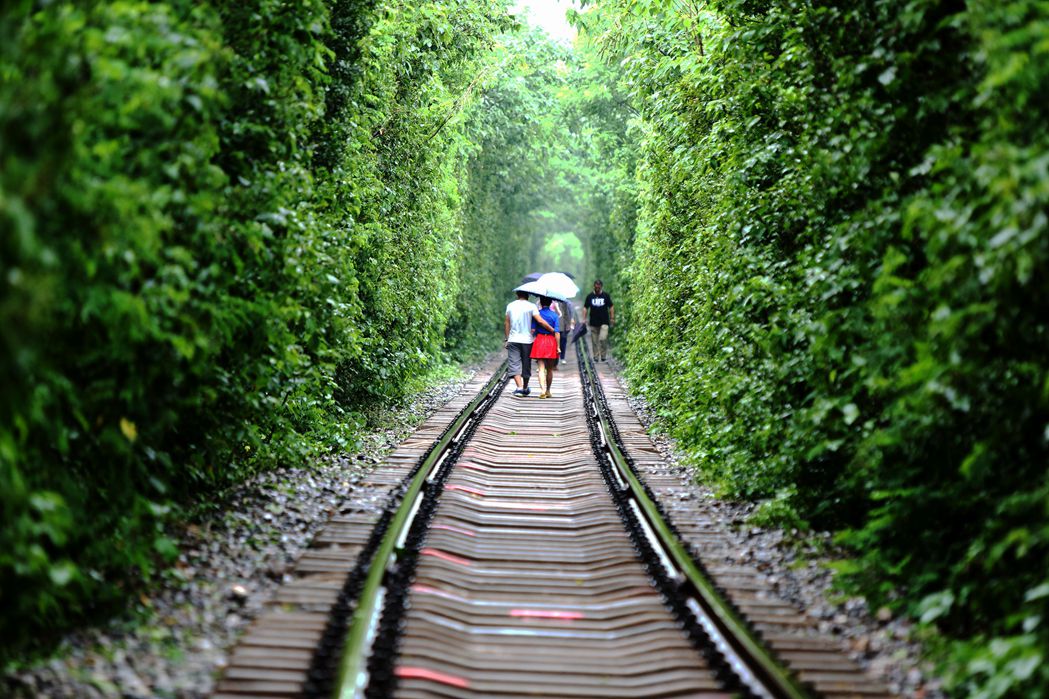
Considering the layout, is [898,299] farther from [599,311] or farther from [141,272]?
[599,311]

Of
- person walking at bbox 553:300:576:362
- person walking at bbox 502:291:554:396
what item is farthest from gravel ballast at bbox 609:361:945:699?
person walking at bbox 553:300:576:362

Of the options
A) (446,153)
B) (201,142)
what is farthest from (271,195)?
(446,153)

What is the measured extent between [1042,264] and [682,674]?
8.05ft

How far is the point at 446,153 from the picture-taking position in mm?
22234

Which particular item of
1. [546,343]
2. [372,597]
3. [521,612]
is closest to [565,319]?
[546,343]

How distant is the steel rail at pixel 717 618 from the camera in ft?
14.6

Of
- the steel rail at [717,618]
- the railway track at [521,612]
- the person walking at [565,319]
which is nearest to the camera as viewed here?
the steel rail at [717,618]

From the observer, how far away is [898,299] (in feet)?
18.4

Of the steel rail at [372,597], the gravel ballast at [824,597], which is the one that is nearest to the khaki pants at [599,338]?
the steel rail at [372,597]

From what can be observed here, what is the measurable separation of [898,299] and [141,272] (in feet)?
13.4

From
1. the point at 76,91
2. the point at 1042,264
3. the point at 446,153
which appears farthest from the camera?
the point at 446,153

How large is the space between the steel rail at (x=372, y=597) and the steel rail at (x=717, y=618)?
1732 mm

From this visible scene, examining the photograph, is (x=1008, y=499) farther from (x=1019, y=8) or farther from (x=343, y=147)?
Answer: (x=343, y=147)

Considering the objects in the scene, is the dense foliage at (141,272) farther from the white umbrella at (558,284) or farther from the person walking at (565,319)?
the person walking at (565,319)
